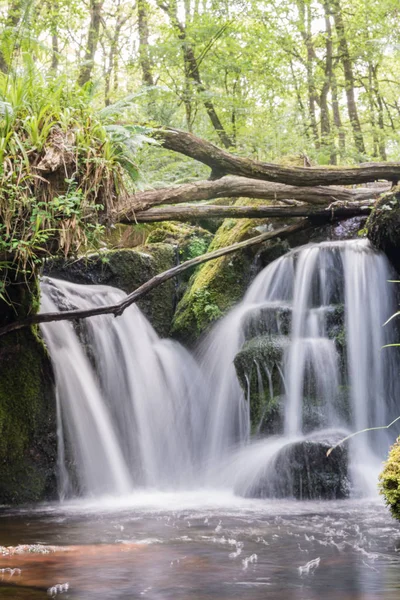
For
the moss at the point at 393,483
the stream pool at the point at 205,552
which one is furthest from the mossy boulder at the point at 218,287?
the moss at the point at 393,483

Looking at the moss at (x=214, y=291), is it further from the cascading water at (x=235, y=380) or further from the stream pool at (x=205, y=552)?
the stream pool at (x=205, y=552)

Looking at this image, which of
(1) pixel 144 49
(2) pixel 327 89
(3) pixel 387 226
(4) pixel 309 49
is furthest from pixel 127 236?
(4) pixel 309 49

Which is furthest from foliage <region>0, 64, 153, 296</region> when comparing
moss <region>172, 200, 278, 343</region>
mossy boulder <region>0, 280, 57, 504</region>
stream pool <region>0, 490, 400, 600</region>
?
moss <region>172, 200, 278, 343</region>

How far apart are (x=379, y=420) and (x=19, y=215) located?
16.9 feet

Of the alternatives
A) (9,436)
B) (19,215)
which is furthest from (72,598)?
(9,436)

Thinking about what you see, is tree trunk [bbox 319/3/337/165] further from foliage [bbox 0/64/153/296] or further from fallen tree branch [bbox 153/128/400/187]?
foliage [bbox 0/64/153/296]

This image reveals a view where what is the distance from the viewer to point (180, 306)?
36.6 feet

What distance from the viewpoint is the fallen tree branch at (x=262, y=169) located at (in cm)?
848

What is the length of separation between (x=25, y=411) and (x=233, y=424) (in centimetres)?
286

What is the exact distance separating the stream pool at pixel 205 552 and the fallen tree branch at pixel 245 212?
11.6ft

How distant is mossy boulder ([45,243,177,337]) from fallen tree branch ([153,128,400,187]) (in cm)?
283

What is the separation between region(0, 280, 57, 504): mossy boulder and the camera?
25.1ft

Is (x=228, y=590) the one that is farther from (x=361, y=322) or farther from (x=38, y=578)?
(x=361, y=322)

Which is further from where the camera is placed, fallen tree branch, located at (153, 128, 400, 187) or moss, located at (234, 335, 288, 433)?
moss, located at (234, 335, 288, 433)
